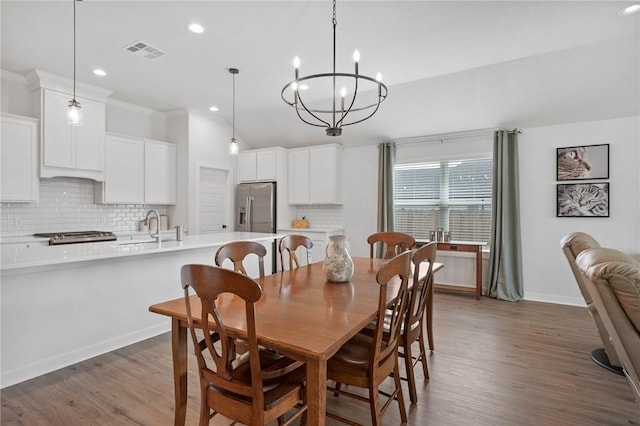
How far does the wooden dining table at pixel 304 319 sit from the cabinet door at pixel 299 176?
3.93m

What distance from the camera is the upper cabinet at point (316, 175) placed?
6.04 m

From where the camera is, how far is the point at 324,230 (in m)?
5.94

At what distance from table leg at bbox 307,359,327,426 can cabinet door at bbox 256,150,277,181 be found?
517 cm

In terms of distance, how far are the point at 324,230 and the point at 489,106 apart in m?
3.14

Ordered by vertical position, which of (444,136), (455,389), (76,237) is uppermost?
(444,136)

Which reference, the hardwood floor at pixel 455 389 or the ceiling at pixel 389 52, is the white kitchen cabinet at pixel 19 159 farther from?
the hardwood floor at pixel 455 389

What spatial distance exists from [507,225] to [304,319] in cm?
414

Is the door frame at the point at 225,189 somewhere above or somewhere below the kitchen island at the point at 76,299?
above

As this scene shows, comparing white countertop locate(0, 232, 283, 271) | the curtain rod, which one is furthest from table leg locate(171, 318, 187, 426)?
the curtain rod

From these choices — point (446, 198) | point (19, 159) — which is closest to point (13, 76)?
point (19, 159)

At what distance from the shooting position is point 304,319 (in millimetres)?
1580

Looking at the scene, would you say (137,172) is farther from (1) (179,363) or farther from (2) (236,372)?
(2) (236,372)

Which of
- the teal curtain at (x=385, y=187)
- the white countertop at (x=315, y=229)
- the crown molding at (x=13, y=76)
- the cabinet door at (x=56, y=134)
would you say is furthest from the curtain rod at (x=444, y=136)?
the crown molding at (x=13, y=76)

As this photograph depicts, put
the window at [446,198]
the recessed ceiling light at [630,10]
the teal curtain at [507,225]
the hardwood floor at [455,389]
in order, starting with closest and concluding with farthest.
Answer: the hardwood floor at [455,389] → the recessed ceiling light at [630,10] → the teal curtain at [507,225] → the window at [446,198]
